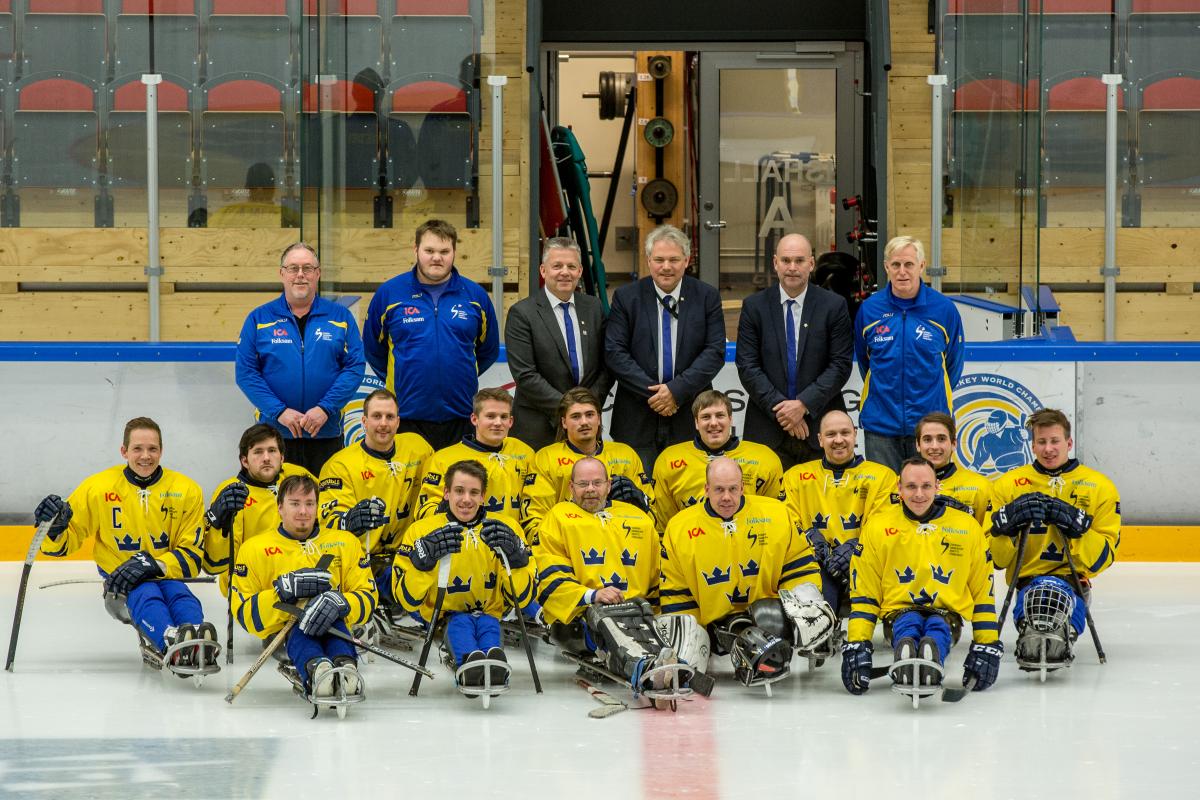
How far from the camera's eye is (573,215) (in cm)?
945

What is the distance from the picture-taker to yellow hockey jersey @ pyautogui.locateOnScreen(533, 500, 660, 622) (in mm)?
5191

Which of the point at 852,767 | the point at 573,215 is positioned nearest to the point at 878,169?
the point at 573,215

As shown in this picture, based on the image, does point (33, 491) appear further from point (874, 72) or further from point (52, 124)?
point (874, 72)

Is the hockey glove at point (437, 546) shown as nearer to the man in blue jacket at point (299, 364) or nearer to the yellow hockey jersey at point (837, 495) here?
the man in blue jacket at point (299, 364)

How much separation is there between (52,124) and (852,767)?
5.54 metres

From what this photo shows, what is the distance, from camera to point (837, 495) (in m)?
5.65

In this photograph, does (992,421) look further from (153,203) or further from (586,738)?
(153,203)

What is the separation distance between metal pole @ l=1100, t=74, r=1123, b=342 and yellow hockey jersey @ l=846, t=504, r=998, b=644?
3.03 meters

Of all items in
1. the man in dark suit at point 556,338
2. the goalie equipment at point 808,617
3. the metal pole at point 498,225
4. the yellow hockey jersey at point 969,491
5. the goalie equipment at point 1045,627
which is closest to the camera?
the goalie equipment at point 808,617

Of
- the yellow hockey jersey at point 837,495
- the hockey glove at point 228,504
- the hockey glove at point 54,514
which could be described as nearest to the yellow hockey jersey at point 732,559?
the yellow hockey jersey at point 837,495

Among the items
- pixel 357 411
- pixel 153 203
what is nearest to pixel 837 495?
pixel 357 411

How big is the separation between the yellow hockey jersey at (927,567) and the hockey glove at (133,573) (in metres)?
2.10

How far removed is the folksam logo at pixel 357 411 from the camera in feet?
23.5

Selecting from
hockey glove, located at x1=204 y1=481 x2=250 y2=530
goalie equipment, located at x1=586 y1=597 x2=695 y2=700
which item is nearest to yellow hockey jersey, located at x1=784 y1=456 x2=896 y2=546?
goalie equipment, located at x1=586 y1=597 x2=695 y2=700
